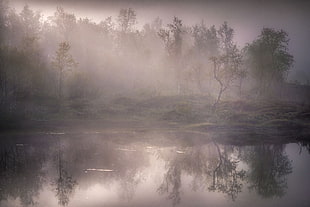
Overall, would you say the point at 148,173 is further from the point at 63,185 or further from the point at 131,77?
the point at 131,77

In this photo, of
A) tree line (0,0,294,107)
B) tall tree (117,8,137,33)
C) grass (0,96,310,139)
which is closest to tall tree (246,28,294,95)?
tree line (0,0,294,107)

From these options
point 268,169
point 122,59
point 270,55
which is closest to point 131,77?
point 122,59

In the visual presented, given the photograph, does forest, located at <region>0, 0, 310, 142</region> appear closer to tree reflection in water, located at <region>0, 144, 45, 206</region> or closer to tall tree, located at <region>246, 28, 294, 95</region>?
tall tree, located at <region>246, 28, 294, 95</region>

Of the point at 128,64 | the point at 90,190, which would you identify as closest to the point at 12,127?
the point at 90,190

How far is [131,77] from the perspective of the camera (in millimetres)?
107312

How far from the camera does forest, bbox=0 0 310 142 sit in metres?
57.0

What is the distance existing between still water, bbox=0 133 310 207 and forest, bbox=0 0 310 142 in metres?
13.2

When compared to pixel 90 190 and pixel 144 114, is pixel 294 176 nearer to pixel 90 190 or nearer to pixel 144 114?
pixel 90 190

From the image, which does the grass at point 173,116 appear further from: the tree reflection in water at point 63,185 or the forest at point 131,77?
the tree reflection in water at point 63,185

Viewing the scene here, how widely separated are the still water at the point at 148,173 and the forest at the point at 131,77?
1320cm

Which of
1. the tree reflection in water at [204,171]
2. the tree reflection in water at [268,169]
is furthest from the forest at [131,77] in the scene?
the tree reflection in water at [204,171]

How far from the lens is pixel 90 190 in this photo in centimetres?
2261

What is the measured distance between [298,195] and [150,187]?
34.3 ft

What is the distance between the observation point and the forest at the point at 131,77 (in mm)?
56988
